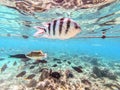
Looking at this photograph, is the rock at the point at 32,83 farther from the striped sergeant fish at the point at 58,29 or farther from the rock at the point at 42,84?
the striped sergeant fish at the point at 58,29

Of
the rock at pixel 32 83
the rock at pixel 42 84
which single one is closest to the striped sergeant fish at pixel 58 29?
the rock at pixel 42 84

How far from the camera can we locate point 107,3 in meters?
12.3

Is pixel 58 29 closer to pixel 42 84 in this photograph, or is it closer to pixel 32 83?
pixel 42 84

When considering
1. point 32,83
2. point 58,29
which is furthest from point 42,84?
point 58,29

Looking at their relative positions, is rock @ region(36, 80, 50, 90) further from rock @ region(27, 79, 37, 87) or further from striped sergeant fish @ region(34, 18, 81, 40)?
striped sergeant fish @ region(34, 18, 81, 40)

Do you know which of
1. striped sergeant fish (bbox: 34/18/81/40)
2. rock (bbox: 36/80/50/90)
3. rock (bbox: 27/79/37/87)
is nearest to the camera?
striped sergeant fish (bbox: 34/18/81/40)

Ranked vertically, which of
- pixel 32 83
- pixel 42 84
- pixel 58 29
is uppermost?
pixel 58 29

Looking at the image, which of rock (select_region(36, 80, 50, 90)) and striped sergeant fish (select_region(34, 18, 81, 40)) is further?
rock (select_region(36, 80, 50, 90))

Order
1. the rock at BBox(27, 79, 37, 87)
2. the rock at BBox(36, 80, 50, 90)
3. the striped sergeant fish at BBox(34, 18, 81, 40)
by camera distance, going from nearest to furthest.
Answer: the striped sergeant fish at BBox(34, 18, 81, 40) → the rock at BBox(36, 80, 50, 90) → the rock at BBox(27, 79, 37, 87)

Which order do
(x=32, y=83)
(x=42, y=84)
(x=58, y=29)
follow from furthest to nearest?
(x=32, y=83), (x=42, y=84), (x=58, y=29)

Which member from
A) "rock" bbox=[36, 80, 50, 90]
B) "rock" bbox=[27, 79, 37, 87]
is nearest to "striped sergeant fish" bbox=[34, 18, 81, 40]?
"rock" bbox=[36, 80, 50, 90]

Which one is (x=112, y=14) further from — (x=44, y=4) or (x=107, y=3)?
(x=44, y=4)

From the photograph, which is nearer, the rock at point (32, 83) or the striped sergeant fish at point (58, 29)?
the striped sergeant fish at point (58, 29)

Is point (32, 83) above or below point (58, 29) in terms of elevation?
below
